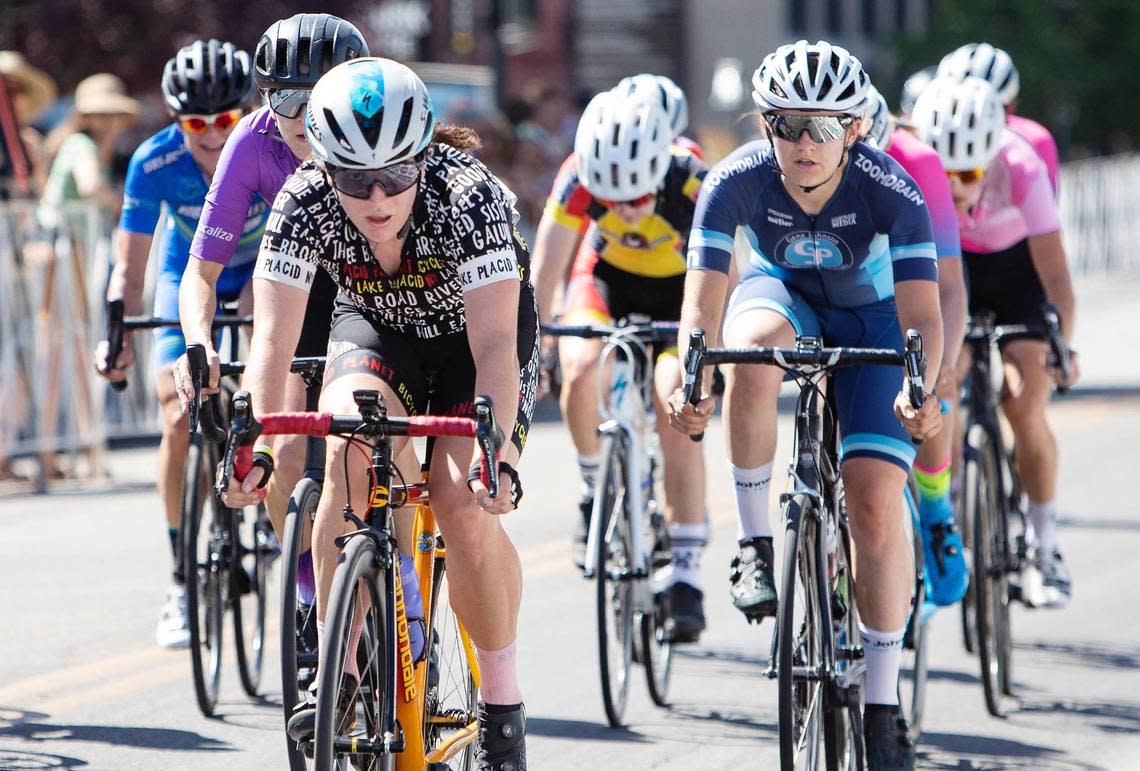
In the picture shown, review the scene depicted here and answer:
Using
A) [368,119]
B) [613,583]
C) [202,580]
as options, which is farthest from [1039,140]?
[368,119]

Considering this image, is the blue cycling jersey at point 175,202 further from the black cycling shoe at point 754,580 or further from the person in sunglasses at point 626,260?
the black cycling shoe at point 754,580

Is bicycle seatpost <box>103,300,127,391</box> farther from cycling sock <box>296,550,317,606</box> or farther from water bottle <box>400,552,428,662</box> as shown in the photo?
water bottle <box>400,552,428,662</box>

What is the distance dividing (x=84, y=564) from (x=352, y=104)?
5.34 metres

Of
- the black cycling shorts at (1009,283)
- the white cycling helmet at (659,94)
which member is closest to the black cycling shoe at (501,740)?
the white cycling helmet at (659,94)

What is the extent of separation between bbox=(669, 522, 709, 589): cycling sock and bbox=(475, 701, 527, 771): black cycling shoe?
2.22m

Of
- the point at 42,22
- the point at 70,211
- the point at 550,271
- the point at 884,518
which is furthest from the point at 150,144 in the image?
the point at 42,22

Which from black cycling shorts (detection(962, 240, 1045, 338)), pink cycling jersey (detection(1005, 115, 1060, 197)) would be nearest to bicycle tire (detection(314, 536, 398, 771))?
black cycling shorts (detection(962, 240, 1045, 338))

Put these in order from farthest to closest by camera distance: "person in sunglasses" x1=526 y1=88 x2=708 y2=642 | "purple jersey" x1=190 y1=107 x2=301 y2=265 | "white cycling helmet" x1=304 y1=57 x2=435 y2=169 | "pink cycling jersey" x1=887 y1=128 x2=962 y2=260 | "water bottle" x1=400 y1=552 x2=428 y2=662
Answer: "person in sunglasses" x1=526 y1=88 x2=708 y2=642
"pink cycling jersey" x1=887 y1=128 x2=962 y2=260
"purple jersey" x1=190 y1=107 x2=301 y2=265
"water bottle" x1=400 y1=552 x2=428 y2=662
"white cycling helmet" x1=304 y1=57 x2=435 y2=169

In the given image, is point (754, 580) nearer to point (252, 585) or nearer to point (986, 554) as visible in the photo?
point (986, 554)

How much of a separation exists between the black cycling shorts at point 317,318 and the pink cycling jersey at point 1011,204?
119 inches

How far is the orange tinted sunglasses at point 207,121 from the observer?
6910mm

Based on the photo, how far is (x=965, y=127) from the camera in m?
7.34

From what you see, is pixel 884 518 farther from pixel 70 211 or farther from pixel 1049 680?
pixel 70 211

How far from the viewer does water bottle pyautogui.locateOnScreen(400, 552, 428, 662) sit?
4.73 m
